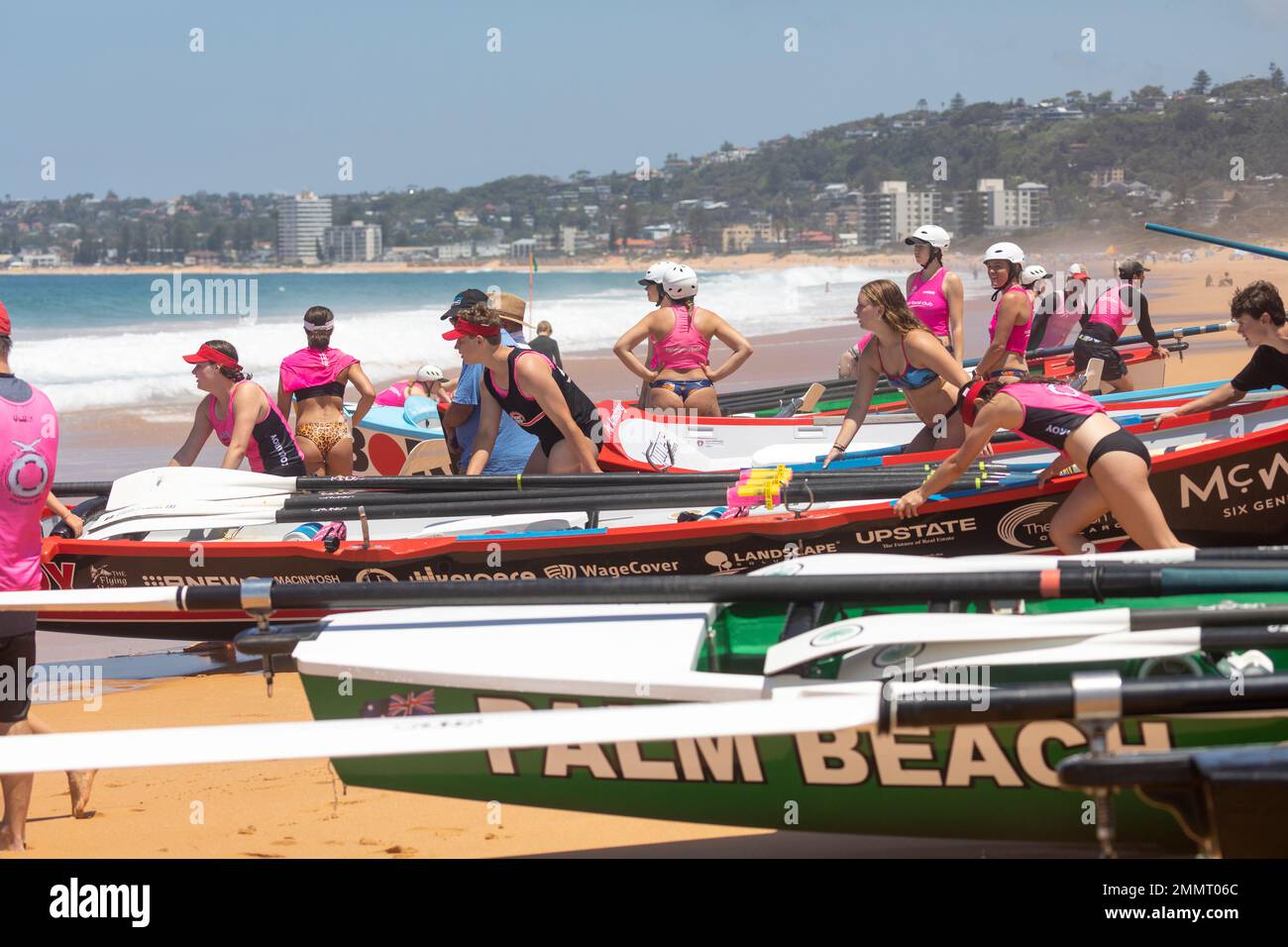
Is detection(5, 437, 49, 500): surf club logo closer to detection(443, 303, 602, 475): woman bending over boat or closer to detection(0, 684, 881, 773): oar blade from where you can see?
detection(0, 684, 881, 773): oar blade

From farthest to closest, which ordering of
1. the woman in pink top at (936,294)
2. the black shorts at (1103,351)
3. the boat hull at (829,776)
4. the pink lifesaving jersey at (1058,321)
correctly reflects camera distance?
the pink lifesaving jersey at (1058,321) → the black shorts at (1103,351) → the woman in pink top at (936,294) → the boat hull at (829,776)

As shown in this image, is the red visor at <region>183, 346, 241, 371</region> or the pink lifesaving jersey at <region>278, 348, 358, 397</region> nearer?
the red visor at <region>183, 346, 241, 371</region>

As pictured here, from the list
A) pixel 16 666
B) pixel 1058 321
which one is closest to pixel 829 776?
pixel 16 666

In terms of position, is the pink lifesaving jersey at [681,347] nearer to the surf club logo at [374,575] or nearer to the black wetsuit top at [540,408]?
the black wetsuit top at [540,408]

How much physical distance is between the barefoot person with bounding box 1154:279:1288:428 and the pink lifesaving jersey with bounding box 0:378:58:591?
18.8 feet

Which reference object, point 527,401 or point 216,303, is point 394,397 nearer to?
point 527,401

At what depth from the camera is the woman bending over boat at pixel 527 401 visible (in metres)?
8.18

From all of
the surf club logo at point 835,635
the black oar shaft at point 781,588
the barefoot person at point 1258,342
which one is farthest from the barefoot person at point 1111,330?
the surf club logo at point 835,635

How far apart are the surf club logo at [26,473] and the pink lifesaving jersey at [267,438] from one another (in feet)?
13.1

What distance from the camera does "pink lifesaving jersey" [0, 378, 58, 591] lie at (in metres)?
5.23

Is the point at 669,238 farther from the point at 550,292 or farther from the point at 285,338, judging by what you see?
the point at 285,338

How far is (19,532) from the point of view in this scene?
5.36 meters

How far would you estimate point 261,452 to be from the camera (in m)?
9.48

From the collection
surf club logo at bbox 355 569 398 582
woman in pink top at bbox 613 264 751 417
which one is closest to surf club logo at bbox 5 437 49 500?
surf club logo at bbox 355 569 398 582
